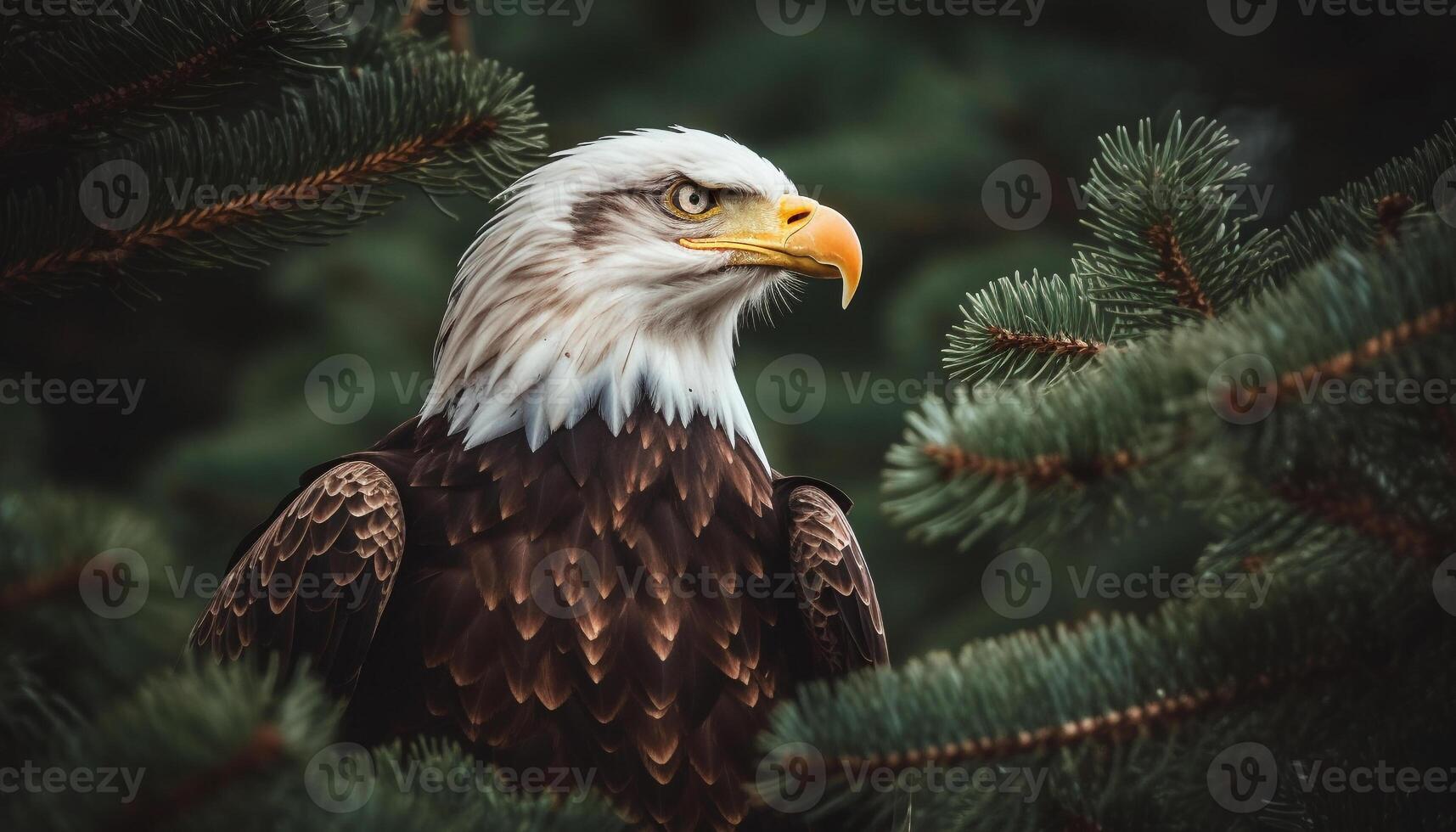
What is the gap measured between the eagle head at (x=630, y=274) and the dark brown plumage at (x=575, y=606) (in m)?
0.22

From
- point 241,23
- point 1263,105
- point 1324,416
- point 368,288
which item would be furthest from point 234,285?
point 1324,416

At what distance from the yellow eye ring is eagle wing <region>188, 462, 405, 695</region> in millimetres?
1214

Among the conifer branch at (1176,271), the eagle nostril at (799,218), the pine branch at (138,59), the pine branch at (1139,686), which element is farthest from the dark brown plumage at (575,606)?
the pine branch at (1139,686)

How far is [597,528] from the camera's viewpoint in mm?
3117

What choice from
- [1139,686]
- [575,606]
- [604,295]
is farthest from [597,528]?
[1139,686]

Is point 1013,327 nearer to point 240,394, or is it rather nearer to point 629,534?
point 629,534

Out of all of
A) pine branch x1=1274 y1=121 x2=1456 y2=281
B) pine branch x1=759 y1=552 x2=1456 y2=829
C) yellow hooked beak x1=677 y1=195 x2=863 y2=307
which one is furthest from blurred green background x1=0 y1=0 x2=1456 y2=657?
pine branch x1=759 y1=552 x2=1456 y2=829

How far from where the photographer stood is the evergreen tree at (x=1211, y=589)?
1.45 m

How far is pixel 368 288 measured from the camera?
7.24m

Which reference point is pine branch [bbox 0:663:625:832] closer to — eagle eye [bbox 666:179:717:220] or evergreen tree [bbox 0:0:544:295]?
evergreen tree [bbox 0:0:544:295]

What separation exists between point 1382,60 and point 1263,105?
586mm

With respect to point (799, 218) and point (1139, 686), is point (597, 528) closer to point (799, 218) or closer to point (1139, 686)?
point (799, 218)

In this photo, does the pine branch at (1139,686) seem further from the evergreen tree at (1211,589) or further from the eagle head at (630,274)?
the eagle head at (630,274)

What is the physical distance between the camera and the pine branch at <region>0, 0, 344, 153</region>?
225 centimetres
